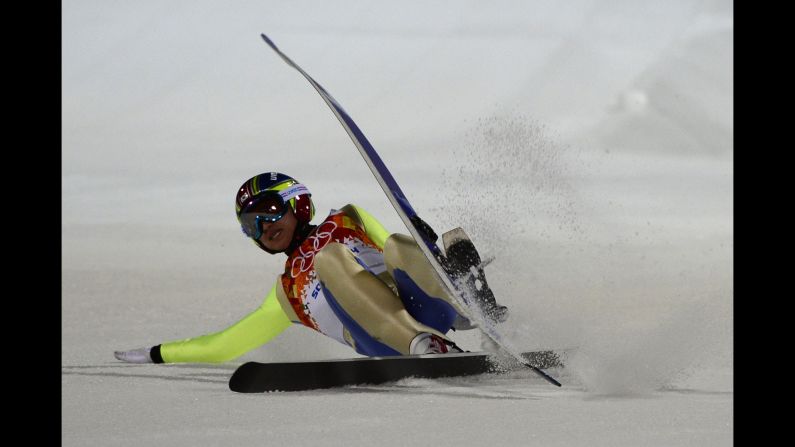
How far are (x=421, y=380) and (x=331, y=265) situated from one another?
0.66m

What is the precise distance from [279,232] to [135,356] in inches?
43.3

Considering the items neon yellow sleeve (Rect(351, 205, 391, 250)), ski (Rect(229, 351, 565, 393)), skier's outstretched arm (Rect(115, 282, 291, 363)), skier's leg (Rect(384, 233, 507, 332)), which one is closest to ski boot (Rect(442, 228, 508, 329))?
skier's leg (Rect(384, 233, 507, 332))

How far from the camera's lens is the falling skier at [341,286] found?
4836 millimetres

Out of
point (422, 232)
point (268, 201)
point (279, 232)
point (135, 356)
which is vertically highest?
point (268, 201)

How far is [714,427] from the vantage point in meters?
3.82

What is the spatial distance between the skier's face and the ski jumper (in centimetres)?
7

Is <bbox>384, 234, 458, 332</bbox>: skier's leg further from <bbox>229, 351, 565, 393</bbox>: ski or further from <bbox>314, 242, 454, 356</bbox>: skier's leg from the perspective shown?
<bbox>229, 351, 565, 393</bbox>: ski

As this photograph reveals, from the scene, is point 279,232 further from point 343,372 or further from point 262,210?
point 343,372

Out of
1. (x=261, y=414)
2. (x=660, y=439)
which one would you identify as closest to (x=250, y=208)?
(x=261, y=414)

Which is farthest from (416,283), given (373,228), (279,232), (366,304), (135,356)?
(135,356)

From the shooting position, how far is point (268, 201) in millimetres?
5145

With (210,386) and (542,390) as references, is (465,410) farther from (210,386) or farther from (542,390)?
(210,386)

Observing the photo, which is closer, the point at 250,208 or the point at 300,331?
the point at 250,208

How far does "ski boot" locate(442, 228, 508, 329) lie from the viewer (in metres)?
4.78
